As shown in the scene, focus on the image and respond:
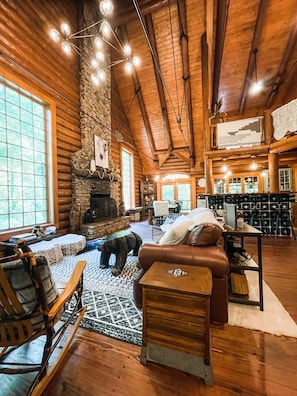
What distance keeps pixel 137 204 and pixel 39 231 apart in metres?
6.12

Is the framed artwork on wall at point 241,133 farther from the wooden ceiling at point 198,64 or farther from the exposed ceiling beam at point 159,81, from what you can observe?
the exposed ceiling beam at point 159,81

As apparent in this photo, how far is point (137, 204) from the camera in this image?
31.3ft

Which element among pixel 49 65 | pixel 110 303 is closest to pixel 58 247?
pixel 110 303

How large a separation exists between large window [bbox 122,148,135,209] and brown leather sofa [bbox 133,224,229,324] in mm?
6765

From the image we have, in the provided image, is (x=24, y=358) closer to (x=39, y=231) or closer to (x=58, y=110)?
(x=39, y=231)

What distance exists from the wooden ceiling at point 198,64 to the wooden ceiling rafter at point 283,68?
0.09 ft

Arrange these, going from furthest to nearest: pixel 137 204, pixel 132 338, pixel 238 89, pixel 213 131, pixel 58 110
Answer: pixel 137 204
pixel 238 89
pixel 213 131
pixel 58 110
pixel 132 338

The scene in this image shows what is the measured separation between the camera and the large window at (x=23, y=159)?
3400 mm

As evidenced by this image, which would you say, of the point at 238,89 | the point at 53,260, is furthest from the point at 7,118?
the point at 238,89

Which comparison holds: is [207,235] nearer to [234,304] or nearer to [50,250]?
[234,304]

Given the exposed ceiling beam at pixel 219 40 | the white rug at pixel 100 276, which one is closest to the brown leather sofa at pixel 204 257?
the white rug at pixel 100 276

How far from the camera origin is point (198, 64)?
659 cm

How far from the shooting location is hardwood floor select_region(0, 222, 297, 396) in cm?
110

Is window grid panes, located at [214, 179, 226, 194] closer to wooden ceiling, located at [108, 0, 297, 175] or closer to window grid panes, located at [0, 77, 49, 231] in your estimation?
wooden ceiling, located at [108, 0, 297, 175]
